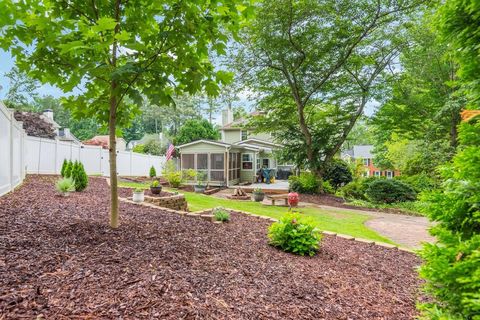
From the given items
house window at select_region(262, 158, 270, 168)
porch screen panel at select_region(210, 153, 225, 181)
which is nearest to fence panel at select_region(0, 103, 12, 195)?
porch screen panel at select_region(210, 153, 225, 181)

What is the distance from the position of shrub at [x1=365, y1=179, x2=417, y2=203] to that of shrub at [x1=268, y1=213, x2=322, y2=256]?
9.25 metres

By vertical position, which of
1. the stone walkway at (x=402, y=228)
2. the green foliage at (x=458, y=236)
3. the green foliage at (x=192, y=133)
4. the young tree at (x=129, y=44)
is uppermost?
the green foliage at (x=192, y=133)

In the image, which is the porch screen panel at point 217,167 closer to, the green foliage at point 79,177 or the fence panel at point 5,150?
the green foliage at point 79,177

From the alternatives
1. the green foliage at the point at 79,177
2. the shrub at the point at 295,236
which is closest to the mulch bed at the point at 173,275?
the shrub at the point at 295,236

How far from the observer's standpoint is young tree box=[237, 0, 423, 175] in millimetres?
12742

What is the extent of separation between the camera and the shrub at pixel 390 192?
12234 millimetres

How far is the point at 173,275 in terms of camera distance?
265cm

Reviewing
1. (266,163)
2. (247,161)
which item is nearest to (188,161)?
(247,161)

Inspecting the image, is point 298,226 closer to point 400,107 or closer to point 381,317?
point 381,317

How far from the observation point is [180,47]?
10.4 feet

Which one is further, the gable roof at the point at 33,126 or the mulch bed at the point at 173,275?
the gable roof at the point at 33,126

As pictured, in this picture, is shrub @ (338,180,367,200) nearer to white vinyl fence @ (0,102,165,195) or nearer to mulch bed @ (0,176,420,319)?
mulch bed @ (0,176,420,319)

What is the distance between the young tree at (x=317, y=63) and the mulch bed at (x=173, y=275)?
9.66 metres

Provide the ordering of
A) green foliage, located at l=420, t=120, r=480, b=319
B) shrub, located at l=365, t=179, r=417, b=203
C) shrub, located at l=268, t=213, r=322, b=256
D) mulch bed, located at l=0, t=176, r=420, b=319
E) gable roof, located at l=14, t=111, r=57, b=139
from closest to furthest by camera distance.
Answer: green foliage, located at l=420, t=120, r=480, b=319, mulch bed, located at l=0, t=176, r=420, b=319, shrub, located at l=268, t=213, r=322, b=256, shrub, located at l=365, t=179, r=417, b=203, gable roof, located at l=14, t=111, r=57, b=139
